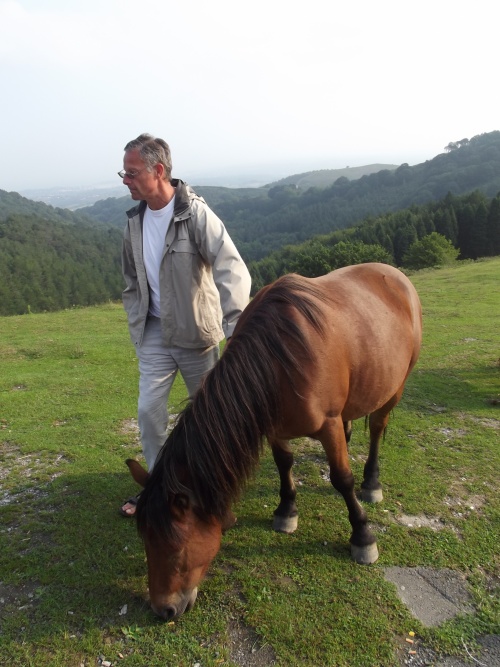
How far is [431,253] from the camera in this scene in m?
42.6

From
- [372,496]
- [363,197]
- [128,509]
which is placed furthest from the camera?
[363,197]

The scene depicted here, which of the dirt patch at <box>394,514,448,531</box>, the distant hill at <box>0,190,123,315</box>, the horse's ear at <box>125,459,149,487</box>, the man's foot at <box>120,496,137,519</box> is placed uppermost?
the horse's ear at <box>125,459,149,487</box>

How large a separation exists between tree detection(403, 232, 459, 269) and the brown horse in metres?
41.8

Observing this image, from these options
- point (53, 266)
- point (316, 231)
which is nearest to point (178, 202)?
point (53, 266)

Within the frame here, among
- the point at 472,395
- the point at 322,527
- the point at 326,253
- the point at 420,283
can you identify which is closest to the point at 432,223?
the point at 326,253

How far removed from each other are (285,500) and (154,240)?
2.15 meters

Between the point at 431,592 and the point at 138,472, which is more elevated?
the point at 138,472

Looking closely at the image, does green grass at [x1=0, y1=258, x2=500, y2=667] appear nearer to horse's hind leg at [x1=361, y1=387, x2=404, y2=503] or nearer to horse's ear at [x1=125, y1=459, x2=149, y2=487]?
horse's hind leg at [x1=361, y1=387, x2=404, y2=503]

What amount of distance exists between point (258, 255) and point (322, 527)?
10746 cm

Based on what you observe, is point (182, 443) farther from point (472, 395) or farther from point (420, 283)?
point (420, 283)

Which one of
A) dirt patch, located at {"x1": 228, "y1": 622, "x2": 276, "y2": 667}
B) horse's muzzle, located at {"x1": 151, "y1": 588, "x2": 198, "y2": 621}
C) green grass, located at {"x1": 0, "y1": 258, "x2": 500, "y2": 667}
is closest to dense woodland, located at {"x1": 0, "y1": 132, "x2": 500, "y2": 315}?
green grass, located at {"x1": 0, "y1": 258, "x2": 500, "y2": 667}

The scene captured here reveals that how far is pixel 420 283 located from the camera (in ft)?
63.3

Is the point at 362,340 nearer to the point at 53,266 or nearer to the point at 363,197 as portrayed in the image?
the point at 53,266

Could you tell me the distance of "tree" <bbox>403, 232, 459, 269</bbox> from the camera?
42250mm
